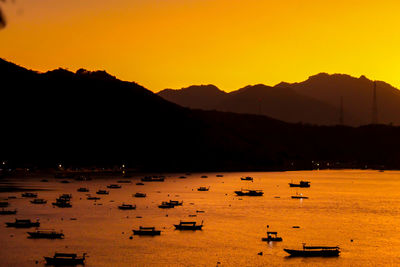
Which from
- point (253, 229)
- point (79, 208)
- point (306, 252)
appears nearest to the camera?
point (306, 252)

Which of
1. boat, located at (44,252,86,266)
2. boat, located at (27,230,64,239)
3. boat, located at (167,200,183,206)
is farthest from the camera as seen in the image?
boat, located at (167,200,183,206)

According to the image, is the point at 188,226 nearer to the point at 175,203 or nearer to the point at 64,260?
the point at 64,260

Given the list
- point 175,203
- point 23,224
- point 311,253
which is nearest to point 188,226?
point 23,224

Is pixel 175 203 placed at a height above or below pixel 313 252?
above

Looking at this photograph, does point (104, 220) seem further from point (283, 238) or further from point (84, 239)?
point (283, 238)

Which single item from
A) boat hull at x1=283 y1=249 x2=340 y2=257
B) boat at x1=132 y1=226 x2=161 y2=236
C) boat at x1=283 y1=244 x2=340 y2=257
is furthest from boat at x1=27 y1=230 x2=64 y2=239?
boat hull at x1=283 y1=249 x2=340 y2=257

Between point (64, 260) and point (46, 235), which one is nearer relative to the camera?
point (64, 260)

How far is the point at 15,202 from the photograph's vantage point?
16388 cm

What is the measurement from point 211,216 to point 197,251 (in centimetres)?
4484

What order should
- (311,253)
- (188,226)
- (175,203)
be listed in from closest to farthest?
1. (311,253)
2. (188,226)
3. (175,203)

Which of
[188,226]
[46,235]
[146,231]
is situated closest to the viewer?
[46,235]

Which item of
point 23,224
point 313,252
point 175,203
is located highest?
point 175,203

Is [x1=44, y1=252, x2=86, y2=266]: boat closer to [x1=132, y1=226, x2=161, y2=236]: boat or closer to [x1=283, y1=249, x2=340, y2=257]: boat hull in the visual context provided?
[x1=132, y1=226, x2=161, y2=236]: boat

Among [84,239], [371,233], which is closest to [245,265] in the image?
[84,239]
